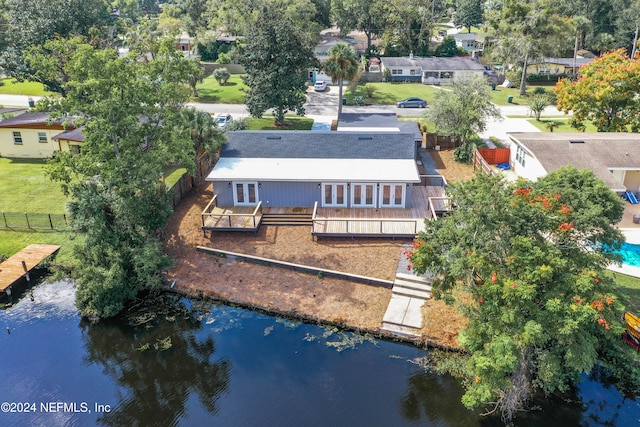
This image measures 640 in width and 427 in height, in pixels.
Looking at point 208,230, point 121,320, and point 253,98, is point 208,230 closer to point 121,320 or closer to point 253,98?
point 121,320

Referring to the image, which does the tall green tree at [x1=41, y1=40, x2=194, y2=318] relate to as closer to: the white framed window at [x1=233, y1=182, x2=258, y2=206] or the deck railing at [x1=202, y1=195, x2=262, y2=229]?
the deck railing at [x1=202, y1=195, x2=262, y2=229]

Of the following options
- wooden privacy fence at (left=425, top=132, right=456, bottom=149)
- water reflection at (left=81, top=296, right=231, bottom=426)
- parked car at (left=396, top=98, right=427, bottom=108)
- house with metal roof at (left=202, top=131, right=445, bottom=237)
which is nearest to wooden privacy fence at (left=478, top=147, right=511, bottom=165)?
wooden privacy fence at (left=425, top=132, right=456, bottom=149)

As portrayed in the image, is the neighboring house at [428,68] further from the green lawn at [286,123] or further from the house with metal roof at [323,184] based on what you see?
the house with metal roof at [323,184]

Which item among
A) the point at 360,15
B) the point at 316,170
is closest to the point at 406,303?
the point at 316,170

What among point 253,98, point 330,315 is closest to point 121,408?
point 330,315

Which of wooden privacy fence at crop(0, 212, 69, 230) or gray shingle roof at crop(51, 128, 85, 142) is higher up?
gray shingle roof at crop(51, 128, 85, 142)

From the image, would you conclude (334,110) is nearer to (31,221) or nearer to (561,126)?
(561,126)
